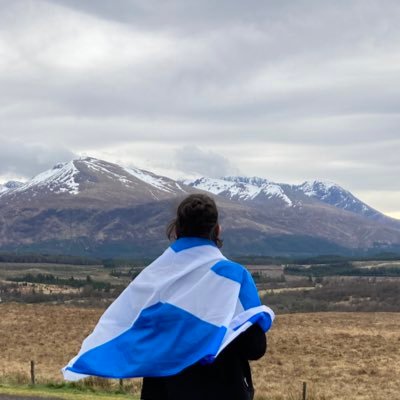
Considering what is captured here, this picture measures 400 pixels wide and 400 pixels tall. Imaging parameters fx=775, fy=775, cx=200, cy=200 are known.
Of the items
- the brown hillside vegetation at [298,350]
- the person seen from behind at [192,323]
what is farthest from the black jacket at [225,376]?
the brown hillside vegetation at [298,350]

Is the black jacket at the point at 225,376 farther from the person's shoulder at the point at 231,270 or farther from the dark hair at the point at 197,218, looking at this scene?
the dark hair at the point at 197,218

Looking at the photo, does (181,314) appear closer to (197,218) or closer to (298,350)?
(197,218)

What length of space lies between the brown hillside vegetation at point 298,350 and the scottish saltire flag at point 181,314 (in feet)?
48.0

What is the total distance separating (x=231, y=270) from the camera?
546 cm

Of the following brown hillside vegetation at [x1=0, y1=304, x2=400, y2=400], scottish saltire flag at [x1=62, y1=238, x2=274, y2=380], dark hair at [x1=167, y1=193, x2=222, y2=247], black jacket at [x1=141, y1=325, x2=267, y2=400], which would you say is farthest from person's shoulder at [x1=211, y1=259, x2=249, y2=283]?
brown hillside vegetation at [x1=0, y1=304, x2=400, y2=400]

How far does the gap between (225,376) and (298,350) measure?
4076 centimetres

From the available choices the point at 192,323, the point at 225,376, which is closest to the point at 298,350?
the point at 225,376

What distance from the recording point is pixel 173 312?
217 inches

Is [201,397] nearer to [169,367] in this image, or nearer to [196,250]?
[169,367]

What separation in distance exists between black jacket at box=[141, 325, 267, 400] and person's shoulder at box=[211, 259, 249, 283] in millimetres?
360

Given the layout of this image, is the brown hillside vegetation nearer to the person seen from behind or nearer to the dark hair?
the person seen from behind

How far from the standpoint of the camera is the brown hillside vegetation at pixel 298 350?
30.0 m

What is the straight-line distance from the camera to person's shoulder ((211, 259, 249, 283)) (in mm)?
5445

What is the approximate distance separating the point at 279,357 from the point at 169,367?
3776 centimetres
